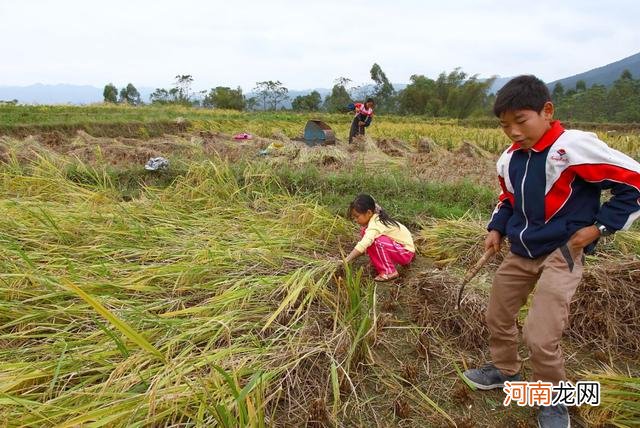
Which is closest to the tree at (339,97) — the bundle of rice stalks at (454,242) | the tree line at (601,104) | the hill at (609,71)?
the tree line at (601,104)

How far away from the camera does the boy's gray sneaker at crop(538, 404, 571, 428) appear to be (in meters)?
1.54

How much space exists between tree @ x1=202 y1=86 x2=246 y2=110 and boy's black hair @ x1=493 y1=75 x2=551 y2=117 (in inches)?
990

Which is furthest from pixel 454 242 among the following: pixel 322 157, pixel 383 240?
pixel 322 157

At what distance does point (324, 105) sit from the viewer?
28500mm

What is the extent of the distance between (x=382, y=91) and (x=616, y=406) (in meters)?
27.2

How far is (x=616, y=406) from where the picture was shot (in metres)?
1.57

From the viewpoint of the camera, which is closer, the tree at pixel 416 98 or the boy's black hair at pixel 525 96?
the boy's black hair at pixel 525 96

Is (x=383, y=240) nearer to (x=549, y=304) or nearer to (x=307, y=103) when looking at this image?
(x=549, y=304)

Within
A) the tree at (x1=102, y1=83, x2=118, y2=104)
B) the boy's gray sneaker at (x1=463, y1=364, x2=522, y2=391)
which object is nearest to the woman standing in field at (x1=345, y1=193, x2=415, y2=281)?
the boy's gray sneaker at (x1=463, y1=364, x2=522, y2=391)

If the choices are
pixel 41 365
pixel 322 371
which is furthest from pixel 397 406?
pixel 41 365

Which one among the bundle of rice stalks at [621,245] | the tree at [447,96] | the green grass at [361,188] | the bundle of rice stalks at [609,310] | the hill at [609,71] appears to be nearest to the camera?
the bundle of rice stalks at [609,310]

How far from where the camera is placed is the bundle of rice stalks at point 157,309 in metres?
1.48

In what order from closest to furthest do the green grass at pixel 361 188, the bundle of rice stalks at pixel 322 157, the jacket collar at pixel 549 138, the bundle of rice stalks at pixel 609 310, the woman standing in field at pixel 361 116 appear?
the jacket collar at pixel 549 138 < the bundle of rice stalks at pixel 609 310 < the green grass at pixel 361 188 < the bundle of rice stalks at pixel 322 157 < the woman standing in field at pixel 361 116

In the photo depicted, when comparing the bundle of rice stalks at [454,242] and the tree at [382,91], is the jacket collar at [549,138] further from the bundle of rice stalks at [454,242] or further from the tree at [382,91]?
the tree at [382,91]
